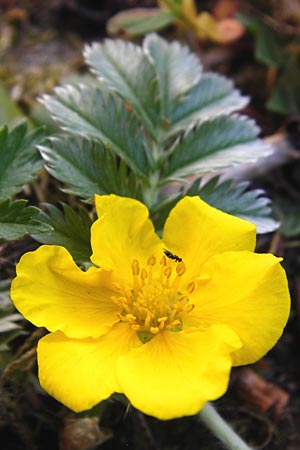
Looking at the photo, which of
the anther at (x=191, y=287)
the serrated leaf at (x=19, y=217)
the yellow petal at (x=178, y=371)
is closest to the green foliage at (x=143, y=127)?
the serrated leaf at (x=19, y=217)

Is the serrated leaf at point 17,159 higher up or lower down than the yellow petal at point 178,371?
higher up

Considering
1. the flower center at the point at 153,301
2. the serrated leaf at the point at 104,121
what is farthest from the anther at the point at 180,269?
the serrated leaf at the point at 104,121

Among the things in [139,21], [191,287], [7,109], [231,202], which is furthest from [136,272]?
[139,21]

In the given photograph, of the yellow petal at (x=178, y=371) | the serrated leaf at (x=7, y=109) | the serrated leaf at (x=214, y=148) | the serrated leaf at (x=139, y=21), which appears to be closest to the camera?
the yellow petal at (x=178, y=371)

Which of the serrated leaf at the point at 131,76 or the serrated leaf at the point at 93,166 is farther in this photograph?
the serrated leaf at the point at 131,76

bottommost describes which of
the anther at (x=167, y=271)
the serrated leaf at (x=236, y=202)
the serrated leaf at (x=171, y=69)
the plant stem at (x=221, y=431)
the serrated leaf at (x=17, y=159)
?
the plant stem at (x=221, y=431)

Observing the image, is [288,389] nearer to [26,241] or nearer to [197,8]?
[26,241]

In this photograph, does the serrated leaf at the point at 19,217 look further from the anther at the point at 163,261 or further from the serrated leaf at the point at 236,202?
the serrated leaf at the point at 236,202

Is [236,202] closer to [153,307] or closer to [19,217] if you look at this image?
[153,307]

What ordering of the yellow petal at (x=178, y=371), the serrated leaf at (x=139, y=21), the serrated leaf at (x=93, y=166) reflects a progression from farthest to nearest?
the serrated leaf at (x=139, y=21) < the serrated leaf at (x=93, y=166) < the yellow petal at (x=178, y=371)
